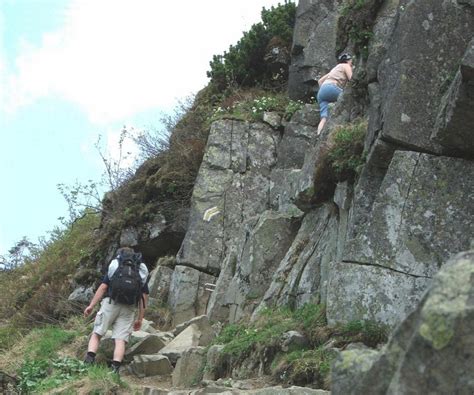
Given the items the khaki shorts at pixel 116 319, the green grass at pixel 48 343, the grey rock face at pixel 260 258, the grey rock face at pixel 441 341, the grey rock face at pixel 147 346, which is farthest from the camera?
the green grass at pixel 48 343

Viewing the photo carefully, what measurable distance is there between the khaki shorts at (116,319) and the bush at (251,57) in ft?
39.2

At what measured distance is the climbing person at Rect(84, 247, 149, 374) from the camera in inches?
379

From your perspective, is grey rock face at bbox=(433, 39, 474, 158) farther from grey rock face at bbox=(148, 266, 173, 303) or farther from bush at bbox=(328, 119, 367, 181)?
grey rock face at bbox=(148, 266, 173, 303)

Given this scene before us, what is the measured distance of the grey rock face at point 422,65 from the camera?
7793mm

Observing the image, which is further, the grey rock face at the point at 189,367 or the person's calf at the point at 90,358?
the person's calf at the point at 90,358

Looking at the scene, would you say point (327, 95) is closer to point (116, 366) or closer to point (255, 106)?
point (255, 106)

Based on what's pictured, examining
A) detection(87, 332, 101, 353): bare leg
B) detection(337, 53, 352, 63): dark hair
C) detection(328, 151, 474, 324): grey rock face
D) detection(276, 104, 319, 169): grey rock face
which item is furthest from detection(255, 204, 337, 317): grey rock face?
detection(276, 104, 319, 169): grey rock face

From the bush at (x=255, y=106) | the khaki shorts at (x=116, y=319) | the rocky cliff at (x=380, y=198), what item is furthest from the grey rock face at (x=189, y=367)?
the bush at (x=255, y=106)

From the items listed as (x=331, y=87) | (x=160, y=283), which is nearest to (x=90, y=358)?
(x=160, y=283)

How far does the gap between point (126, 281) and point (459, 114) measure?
496 cm

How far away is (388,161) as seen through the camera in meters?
8.03

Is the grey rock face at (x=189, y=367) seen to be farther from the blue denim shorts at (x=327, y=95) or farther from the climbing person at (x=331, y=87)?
the blue denim shorts at (x=327, y=95)

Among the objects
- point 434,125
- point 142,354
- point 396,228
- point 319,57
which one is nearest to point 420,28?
point 434,125

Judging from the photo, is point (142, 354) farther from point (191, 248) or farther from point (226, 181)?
point (226, 181)
